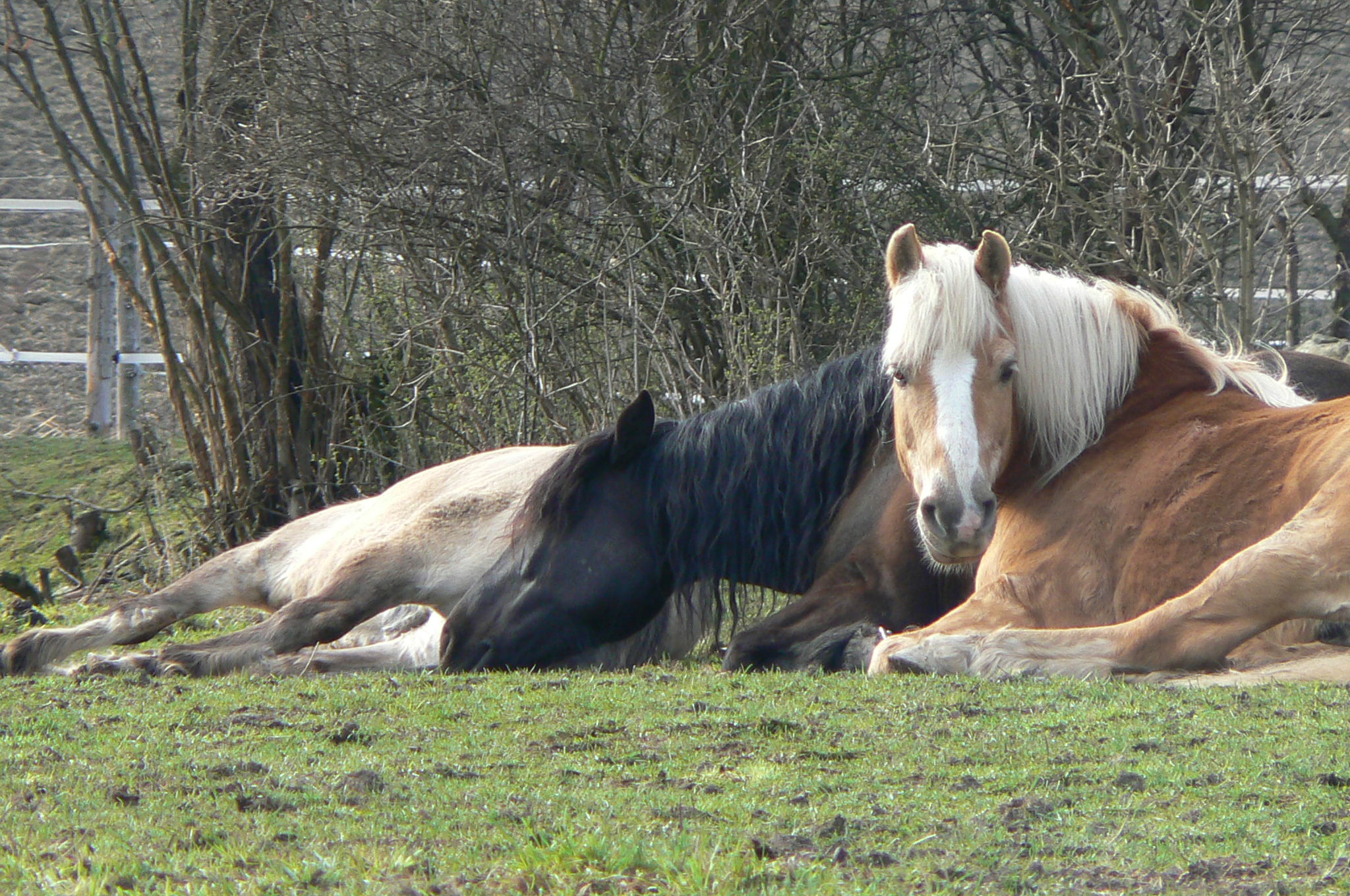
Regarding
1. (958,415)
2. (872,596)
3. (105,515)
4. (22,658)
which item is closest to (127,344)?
(105,515)

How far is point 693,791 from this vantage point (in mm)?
2650

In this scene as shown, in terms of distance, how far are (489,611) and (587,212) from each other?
3242 millimetres

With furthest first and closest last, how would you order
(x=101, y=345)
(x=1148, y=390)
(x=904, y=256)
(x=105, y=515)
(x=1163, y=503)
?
(x=101, y=345)
(x=105, y=515)
(x=1148, y=390)
(x=904, y=256)
(x=1163, y=503)

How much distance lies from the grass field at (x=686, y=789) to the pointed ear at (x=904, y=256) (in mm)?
1266

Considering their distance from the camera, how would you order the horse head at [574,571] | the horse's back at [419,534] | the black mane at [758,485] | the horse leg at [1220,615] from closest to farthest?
the horse leg at [1220,615], the horse head at [574,571], the black mane at [758,485], the horse's back at [419,534]

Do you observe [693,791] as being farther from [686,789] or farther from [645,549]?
[645,549]

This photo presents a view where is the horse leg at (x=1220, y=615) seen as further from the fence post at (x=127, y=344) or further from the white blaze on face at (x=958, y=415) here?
the fence post at (x=127, y=344)

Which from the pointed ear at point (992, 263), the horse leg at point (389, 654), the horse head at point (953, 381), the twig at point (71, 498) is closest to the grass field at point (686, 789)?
the horse head at point (953, 381)

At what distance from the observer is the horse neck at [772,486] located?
5121 mm

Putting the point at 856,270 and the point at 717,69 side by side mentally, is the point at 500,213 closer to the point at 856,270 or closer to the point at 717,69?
the point at 717,69

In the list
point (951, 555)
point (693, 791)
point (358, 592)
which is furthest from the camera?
point (358, 592)

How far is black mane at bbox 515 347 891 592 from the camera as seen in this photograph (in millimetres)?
5113

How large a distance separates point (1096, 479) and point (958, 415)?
2.28 ft

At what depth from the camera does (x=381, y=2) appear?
7.35m
